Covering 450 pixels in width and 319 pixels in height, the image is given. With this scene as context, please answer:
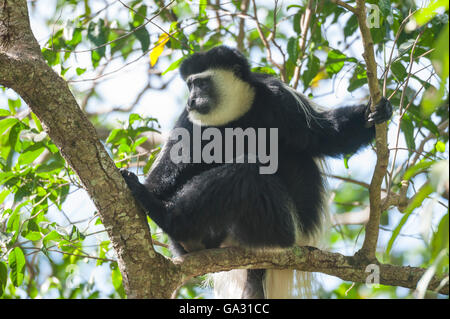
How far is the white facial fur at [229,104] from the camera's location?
280cm

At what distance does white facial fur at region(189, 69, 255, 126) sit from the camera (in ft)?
9.20

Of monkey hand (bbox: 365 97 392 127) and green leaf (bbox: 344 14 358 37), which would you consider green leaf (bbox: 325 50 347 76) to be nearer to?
green leaf (bbox: 344 14 358 37)

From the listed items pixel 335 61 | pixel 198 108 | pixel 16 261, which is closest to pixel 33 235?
pixel 16 261

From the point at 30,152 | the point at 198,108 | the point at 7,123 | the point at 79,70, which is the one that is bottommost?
the point at 30,152

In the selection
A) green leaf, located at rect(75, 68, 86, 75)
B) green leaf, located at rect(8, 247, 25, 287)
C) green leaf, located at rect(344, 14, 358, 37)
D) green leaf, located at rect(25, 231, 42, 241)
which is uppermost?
green leaf, located at rect(344, 14, 358, 37)

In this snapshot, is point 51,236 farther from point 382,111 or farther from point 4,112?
point 382,111

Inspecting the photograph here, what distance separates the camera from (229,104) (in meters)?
2.85

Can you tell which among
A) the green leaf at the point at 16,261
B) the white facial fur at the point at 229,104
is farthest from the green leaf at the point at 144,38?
the green leaf at the point at 16,261

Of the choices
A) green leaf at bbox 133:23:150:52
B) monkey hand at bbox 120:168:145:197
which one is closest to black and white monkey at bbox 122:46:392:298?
monkey hand at bbox 120:168:145:197

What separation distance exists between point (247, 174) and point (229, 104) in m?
0.68

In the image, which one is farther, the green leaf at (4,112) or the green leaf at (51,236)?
the green leaf at (4,112)

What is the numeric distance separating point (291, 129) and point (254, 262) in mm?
773

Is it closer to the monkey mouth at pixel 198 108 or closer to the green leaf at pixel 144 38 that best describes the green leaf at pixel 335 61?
the monkey mouth at pixel 198 108

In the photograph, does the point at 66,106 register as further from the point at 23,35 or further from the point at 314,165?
the point at 314,165
